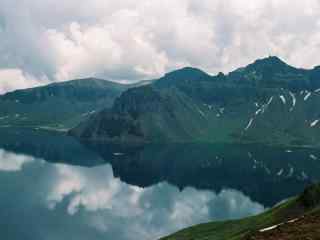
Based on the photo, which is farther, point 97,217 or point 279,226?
point 97,217

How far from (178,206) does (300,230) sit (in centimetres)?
14805

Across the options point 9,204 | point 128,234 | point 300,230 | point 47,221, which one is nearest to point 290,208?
point 300,230

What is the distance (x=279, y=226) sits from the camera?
2147 inches

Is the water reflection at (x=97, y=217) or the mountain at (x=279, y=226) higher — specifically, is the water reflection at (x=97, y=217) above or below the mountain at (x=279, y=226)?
above

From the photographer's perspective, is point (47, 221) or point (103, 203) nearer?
point (47, 221)

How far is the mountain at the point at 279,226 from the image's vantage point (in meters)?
50.0

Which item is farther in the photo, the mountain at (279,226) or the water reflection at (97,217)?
the water reflection at (97,217)

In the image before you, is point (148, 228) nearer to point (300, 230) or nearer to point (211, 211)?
point (211, 211)

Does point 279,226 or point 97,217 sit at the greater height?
point 97,217

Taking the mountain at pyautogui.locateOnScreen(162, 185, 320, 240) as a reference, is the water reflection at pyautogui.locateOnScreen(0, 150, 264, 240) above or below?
above

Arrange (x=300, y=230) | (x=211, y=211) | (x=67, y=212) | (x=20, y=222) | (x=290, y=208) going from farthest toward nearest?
(x=211, y=211) → (x=67, y=212) → (x=20, y=222) → (x=290, y=208) → (x=300, y=230)

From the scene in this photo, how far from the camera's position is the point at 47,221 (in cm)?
15750

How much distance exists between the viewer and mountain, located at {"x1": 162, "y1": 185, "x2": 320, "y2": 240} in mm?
49969

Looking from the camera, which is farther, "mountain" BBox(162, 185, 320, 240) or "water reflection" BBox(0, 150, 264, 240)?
"water reflection" BBox(0, 150, 264, 240)
